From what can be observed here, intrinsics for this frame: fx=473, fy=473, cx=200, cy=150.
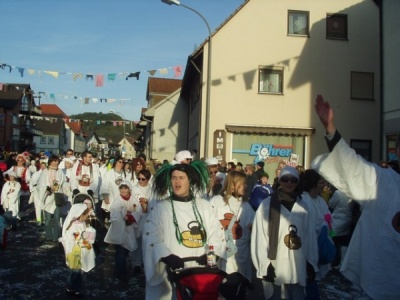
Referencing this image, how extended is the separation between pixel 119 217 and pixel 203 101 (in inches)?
499

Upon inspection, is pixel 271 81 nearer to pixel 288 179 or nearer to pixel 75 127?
pixel 288 179

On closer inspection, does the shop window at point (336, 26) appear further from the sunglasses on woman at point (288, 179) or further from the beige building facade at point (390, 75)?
the sunglasses on woman at point (288, 179)

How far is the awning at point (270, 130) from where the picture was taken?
20000 millimetres

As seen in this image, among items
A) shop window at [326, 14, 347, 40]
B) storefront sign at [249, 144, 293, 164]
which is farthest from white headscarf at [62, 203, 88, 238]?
shop window at [326, 14, 347, 40]

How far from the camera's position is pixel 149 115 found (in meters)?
32.9

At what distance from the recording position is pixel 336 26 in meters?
20.6

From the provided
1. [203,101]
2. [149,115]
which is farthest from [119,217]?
[149,115]

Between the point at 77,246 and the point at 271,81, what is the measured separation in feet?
50.4

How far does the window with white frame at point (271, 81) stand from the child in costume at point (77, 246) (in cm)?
1472

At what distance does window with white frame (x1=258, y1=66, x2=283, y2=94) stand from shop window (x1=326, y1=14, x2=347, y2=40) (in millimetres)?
2728

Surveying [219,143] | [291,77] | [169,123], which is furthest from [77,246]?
[169,123]

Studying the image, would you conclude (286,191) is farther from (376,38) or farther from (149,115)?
(149,115)

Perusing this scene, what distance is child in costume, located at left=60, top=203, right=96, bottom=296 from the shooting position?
21.4 ft

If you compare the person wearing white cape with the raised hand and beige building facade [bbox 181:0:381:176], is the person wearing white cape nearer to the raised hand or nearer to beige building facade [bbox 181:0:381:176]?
the raised hand
